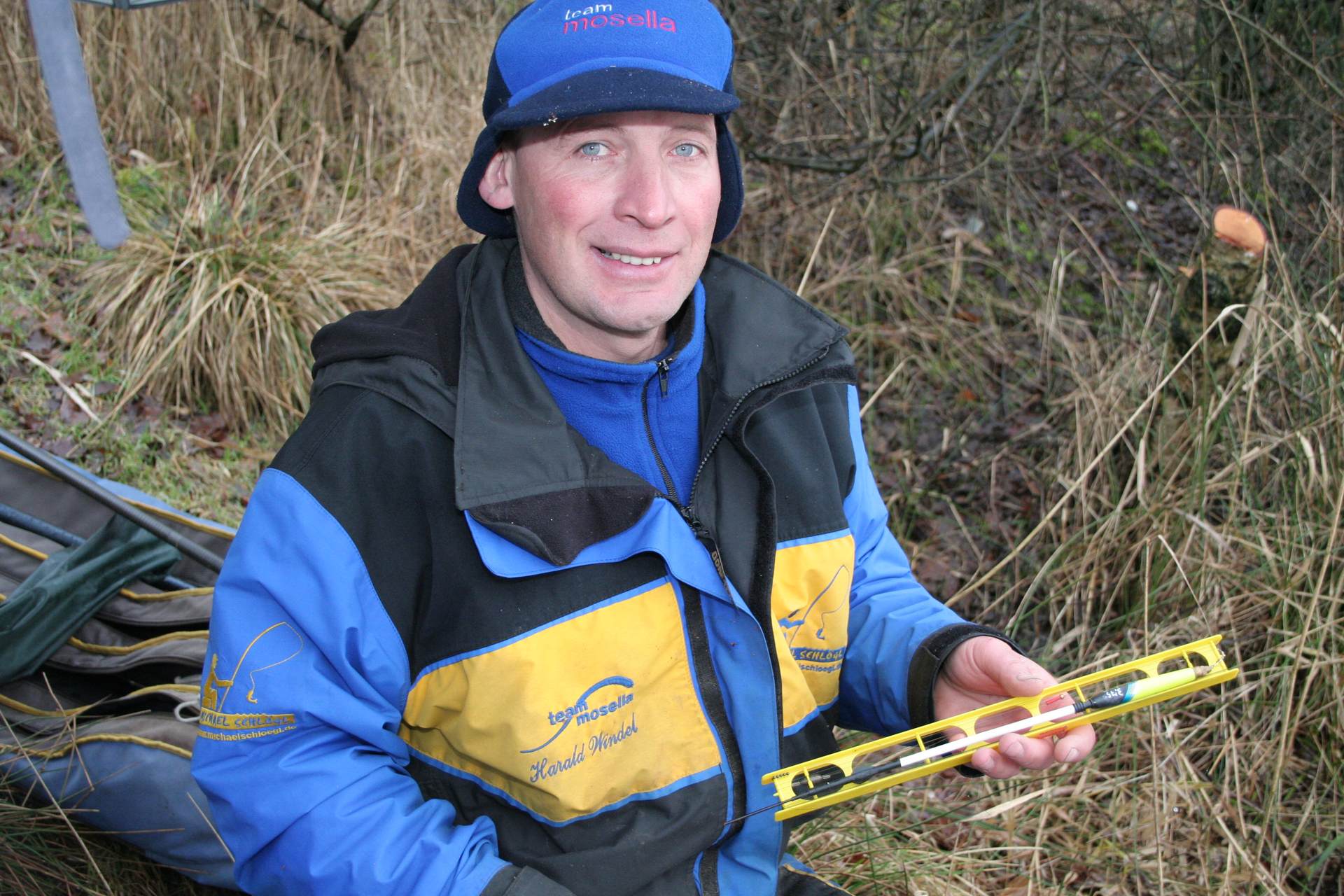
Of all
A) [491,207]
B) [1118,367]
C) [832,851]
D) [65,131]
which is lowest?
[832,851]

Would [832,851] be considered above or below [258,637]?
below

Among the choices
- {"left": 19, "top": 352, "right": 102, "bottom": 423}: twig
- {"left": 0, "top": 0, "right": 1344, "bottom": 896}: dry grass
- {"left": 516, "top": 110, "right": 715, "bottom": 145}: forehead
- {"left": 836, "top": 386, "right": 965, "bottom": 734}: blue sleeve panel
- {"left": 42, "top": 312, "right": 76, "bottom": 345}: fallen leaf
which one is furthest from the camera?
{"left": 42, "top": 312, "right": 76, "bottom": 345}: fallen leaf

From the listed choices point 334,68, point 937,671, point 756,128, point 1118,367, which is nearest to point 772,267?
point 756,128

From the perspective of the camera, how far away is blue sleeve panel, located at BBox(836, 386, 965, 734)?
2.29m

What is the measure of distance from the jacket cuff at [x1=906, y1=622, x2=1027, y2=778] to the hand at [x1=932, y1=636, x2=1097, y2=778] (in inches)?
0.6

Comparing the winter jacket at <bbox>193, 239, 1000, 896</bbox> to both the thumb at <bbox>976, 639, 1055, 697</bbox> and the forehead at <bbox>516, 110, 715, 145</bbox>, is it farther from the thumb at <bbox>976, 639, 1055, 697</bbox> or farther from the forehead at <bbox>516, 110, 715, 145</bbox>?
the forehead at <bbox>516, 110, 715, 145</bbox>

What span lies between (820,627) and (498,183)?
1113 mm

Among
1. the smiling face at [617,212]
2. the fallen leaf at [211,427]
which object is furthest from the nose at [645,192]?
the fallen leaf at [211,427]

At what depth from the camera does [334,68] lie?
5895mm

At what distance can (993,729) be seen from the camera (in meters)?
1.85

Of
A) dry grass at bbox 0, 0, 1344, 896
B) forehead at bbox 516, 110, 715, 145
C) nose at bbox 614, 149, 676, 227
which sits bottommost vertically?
dry grass at bbox 0, 0, 1344, 896

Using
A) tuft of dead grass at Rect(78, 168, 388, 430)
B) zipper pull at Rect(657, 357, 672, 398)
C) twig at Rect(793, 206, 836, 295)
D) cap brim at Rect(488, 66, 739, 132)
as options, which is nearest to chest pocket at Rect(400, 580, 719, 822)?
zipper pull at Rect(657, 357, 672, 398)

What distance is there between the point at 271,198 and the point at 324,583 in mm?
4296

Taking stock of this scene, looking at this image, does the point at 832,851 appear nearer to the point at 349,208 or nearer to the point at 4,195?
the point at 349,208
